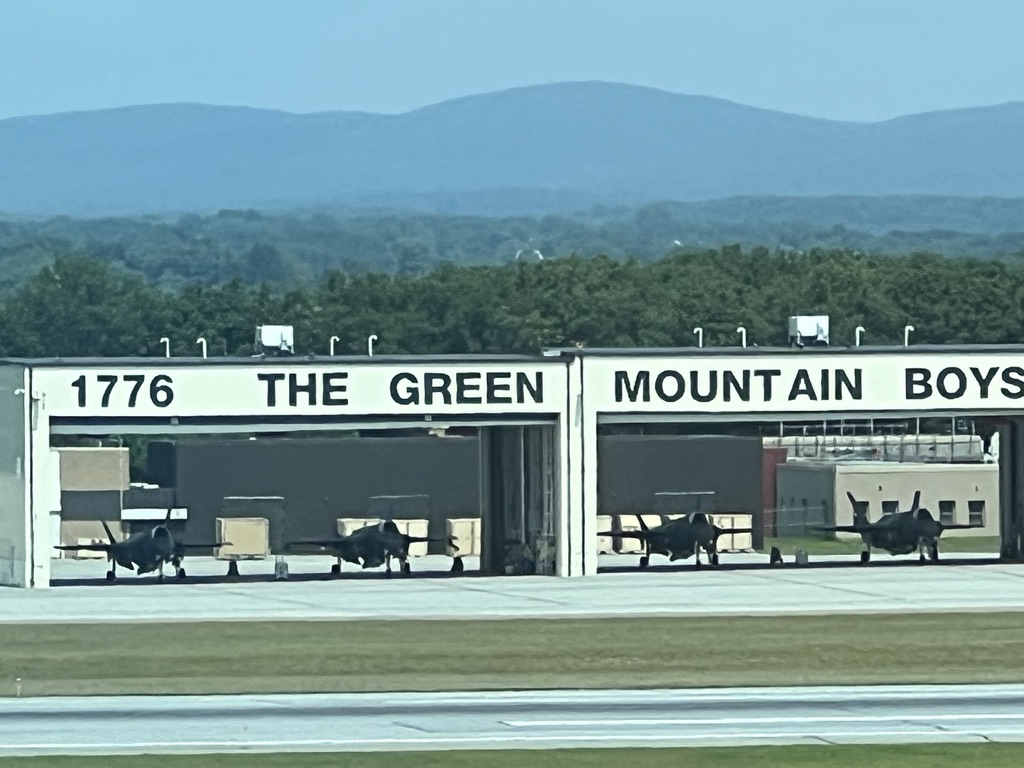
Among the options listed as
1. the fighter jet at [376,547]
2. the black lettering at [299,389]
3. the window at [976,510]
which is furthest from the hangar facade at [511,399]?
the window at [976,510]

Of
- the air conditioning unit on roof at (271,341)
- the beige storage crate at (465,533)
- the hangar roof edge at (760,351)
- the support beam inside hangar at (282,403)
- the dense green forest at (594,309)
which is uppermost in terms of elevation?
the dense green forest at (594,309)

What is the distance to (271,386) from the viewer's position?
6519 cm

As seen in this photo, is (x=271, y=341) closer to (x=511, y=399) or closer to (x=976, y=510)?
(x=511, y=399)

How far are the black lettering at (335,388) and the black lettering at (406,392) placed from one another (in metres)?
1.52

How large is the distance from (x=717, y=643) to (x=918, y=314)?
12460 cm

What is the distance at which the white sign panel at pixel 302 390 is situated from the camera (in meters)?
63.7

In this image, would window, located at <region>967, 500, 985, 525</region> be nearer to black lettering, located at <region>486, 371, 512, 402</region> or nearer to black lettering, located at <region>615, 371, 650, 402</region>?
black lettering, located at <region>615, 371, 650, 402</region>

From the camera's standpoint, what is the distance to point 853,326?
164375 millimetres

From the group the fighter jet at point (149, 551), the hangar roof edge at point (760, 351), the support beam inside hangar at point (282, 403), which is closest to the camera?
the support beam inside hangar at point (282, 403)

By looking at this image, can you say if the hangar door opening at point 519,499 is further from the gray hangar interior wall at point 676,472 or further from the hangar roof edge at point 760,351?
the gray hangar interior wall at point 676,472

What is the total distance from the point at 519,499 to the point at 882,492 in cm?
2932

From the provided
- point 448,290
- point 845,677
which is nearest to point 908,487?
point 845,677

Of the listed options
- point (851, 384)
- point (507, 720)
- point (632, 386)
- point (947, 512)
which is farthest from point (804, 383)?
point (507, 720)

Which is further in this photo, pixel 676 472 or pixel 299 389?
pixel 676 472
